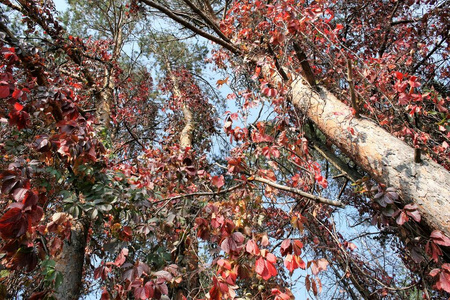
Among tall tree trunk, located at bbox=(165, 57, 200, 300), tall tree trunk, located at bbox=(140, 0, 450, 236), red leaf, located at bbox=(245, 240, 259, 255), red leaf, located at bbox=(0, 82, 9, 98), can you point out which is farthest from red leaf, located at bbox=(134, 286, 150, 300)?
tall tree trunk, located at bbox=(140, 0, 450, 236)

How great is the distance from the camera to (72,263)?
2.37 metres

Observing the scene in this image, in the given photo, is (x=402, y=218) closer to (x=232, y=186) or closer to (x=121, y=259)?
(x=232, y=186)

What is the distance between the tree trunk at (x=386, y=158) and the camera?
4.72 feet

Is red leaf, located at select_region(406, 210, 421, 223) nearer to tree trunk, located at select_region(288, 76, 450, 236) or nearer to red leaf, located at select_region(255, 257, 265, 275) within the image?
tree trunk, located at select_region(288, 76, 450, 236)

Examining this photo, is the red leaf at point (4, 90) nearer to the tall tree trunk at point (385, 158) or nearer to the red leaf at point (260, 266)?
the red leaf at point (260, 266)

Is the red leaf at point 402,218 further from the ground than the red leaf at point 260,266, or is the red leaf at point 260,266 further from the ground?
the red leaf at point 402,218

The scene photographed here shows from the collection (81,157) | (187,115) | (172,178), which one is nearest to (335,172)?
(187,115)

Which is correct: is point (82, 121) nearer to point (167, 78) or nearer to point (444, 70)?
point (444, 70)

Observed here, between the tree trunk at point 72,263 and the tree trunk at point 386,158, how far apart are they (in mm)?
2152

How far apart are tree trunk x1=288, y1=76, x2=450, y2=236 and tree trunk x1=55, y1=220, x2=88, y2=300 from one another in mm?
2152

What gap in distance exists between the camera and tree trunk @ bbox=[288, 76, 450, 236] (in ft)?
4.72

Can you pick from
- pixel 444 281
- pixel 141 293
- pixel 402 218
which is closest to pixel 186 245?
pixel 141 293

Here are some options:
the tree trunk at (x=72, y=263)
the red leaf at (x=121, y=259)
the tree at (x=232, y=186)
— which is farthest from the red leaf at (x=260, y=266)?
the tree trunk at (x=72, y=263)

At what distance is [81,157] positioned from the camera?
1.65m
